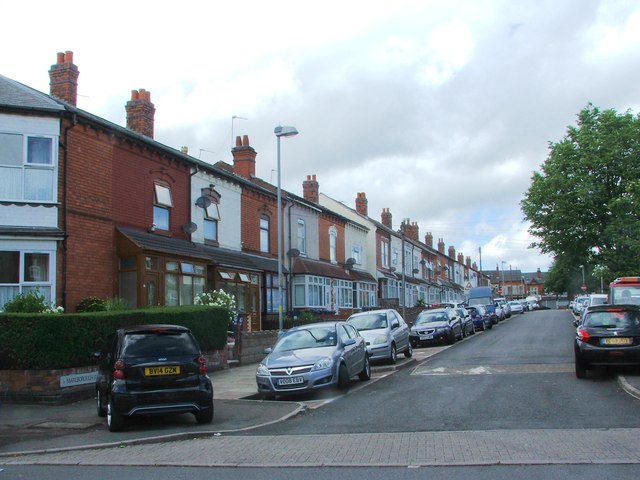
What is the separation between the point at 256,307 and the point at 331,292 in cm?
894

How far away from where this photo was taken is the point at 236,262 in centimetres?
2491

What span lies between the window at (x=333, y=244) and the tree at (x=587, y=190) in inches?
522

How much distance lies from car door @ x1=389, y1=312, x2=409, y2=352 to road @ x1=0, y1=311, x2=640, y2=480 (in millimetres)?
6224

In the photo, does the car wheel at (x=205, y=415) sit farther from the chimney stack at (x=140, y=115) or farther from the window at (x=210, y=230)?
the chimney stack at (x=140, y=115)

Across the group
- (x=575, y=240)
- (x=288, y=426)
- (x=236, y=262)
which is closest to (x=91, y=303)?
(x=236, y=262)

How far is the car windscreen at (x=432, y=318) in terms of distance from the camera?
27.7 m

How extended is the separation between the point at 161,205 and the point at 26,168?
17.8ft

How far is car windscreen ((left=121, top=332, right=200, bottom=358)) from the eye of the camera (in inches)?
410

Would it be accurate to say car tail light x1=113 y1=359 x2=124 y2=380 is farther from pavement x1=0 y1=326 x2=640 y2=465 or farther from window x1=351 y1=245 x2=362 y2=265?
window x1=351 y1=245 x2=362 y2=265

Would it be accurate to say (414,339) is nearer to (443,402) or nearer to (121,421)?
(443,402)

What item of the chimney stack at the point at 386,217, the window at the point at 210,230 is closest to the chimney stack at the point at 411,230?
the chimney stack at the point at 386,217

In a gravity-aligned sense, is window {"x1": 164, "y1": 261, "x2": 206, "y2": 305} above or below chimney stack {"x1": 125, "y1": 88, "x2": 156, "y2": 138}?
below

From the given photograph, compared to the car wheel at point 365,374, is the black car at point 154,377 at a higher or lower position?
higher

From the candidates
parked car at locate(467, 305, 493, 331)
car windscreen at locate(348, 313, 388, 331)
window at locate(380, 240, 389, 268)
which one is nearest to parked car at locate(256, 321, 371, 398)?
car windscreen at locate(348, 313, 388, 331)
